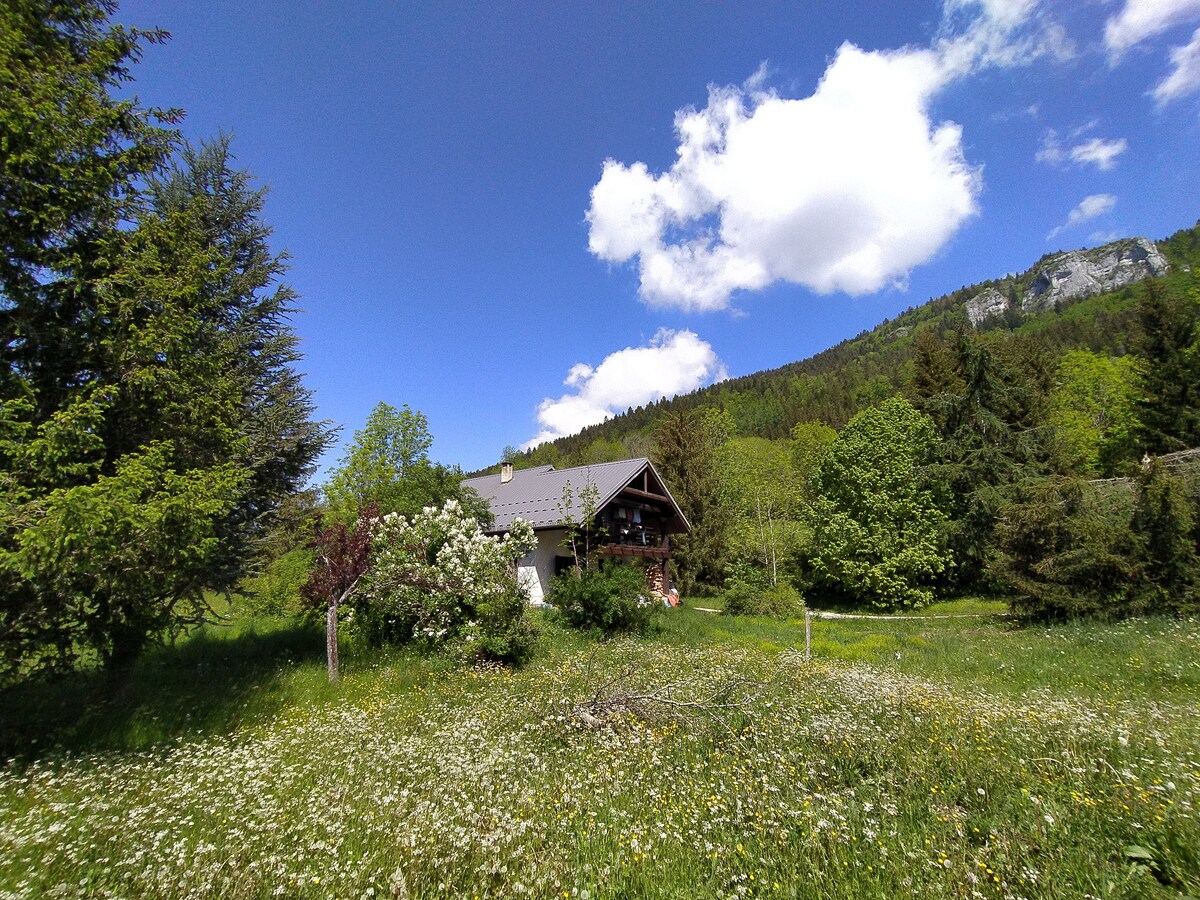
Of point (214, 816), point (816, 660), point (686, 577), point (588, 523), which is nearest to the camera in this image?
point (214, 816)

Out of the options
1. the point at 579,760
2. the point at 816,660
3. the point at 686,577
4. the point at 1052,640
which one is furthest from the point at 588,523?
the point at 686,577

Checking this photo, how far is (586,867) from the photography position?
3488 mm

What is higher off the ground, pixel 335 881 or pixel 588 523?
pixel 588 523

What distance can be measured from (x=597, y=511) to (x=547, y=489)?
5.69 m

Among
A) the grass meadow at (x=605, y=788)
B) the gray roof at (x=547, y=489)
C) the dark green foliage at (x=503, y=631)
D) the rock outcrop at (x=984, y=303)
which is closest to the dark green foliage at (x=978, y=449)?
the gray roof at (x=547, y=489)

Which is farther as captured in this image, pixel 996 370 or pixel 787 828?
pixel 996 370

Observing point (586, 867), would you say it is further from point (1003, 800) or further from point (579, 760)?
point (1003, 800)

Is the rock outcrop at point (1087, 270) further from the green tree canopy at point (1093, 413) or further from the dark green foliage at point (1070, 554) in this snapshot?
the dark green foliage at point (1070, 554)

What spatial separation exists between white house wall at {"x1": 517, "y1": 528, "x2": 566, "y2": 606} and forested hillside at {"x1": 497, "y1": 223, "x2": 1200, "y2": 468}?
795 inches

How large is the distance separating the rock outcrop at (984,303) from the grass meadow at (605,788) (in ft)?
592

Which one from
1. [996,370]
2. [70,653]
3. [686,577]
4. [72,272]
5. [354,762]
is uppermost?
[996,370]

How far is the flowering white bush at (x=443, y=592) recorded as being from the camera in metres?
11.8

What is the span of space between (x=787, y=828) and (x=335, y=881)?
3.33 metres

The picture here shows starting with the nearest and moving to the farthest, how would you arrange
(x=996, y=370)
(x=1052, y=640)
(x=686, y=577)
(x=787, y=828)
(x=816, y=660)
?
(x=787, y=828)
(x=816, y=660)
(x=1052, y=640)
(x=996, y=370)
(x=686, y=577)
